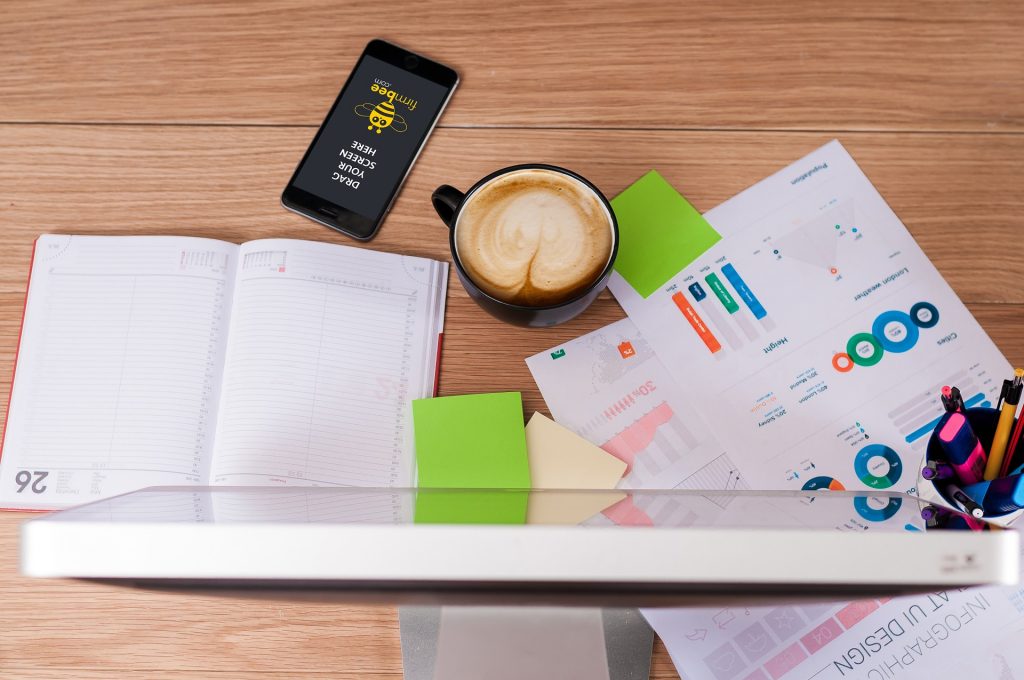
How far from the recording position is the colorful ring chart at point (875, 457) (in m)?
0.69

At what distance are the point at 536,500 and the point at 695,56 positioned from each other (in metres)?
0.52

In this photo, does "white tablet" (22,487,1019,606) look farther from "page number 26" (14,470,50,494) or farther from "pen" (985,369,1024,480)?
"page number 26" (14,470,50,494)

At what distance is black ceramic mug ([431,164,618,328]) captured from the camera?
0.64m

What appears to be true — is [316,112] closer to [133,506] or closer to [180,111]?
[180,111]

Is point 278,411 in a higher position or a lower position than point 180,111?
lower

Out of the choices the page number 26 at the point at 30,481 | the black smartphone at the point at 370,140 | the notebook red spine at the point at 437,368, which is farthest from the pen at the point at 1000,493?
the page number 26 at the point at 30,481

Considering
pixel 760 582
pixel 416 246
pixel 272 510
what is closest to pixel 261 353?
pixel 416 246

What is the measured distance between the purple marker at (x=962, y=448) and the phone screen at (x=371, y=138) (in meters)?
0.55

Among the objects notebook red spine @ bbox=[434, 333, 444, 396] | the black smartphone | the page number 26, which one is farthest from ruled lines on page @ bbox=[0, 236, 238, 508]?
notebook red spine @ bbox=[434, 333, 444, 396]

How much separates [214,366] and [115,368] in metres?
0.09

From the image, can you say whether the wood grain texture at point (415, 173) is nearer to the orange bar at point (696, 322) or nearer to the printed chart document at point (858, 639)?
the orange bar at point (696, 322)

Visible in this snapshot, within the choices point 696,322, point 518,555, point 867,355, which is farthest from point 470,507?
point 867,355

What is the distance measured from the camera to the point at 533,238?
0.65m

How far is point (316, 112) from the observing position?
30.5 inches
